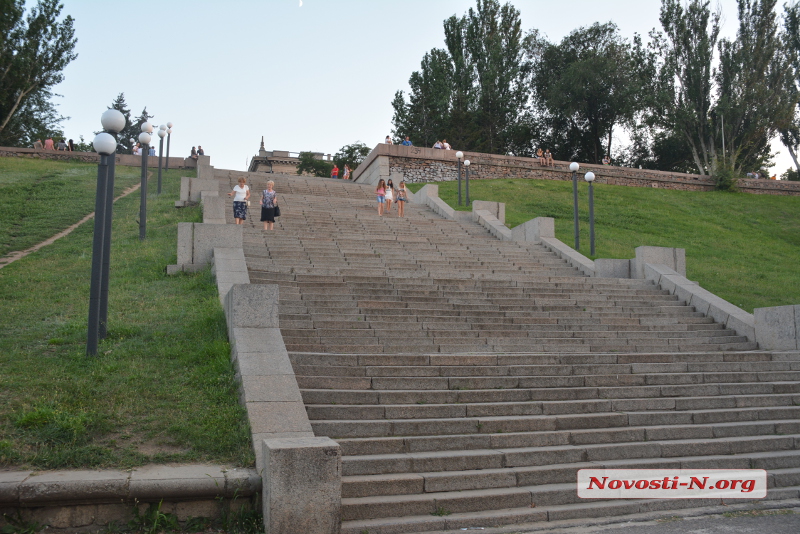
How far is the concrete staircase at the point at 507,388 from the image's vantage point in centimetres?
602

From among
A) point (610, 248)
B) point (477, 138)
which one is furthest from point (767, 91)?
point (610, 248)

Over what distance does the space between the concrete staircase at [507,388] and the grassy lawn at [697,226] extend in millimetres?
4895

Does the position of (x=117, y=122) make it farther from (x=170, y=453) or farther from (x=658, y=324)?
(x=658, y=324)

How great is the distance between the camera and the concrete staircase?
6.02 metres

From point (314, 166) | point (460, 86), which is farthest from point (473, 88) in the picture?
point (314, 166)

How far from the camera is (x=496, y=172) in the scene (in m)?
34.1

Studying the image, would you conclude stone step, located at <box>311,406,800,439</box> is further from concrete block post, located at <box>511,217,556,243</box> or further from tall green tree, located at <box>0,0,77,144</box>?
tall green tree, located at <box>0,0,77,144</box>

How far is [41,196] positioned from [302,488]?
21315mm

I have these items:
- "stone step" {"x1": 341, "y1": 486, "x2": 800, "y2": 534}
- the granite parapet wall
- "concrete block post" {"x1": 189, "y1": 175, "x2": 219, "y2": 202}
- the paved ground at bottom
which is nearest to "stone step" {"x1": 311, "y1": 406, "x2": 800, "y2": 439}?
"stone step" {"x1": 341, "y1": 486, "x2": 800, "y2": 534}

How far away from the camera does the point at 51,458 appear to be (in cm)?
538

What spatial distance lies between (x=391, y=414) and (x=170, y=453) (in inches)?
87.8

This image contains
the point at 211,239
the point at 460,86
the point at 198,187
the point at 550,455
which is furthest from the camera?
the point at 460,86

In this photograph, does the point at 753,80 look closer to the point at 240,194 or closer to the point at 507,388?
the point at 240,194

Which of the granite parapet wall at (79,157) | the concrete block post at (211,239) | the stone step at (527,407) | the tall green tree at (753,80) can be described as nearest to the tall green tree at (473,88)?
the tall green tree at (753,80)
